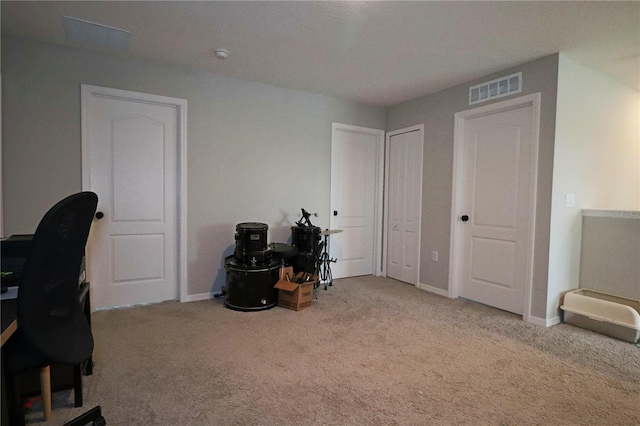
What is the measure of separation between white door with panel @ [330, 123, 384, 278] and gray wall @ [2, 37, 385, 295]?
0.15 m

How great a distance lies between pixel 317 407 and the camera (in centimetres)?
186

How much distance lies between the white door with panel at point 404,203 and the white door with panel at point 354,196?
209mm

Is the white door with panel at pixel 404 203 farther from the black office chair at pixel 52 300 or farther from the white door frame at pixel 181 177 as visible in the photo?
the black office chair at pixel 52 300

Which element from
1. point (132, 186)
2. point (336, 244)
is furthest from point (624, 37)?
point (132, 186)

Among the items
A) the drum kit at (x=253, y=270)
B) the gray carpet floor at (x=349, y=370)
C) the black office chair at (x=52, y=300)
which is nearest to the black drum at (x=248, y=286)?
the drum kit at (x=253, y=270)

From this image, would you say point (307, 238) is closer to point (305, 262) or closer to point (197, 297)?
point (305, 262)

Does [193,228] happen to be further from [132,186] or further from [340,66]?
[340,66]

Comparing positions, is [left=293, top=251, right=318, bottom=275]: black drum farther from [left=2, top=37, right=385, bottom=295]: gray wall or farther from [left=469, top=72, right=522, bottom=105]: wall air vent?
[left=469, top=72, right=522, bottom=105]: wall air vent

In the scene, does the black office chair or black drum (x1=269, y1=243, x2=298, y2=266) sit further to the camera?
black drum (x1=269, y1=243, x2=298, y2=266)

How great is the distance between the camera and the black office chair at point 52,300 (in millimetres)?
1214

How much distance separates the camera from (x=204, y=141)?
367 centimetres

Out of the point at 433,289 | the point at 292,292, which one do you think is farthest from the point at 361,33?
the point at 433,289

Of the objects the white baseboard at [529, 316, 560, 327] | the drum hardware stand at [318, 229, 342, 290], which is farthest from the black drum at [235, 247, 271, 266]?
the white baseboard at [529, 316, 560, 327]

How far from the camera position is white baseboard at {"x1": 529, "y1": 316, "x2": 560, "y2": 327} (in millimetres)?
3086
